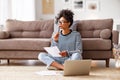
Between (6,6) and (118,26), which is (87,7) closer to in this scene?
(118,26)

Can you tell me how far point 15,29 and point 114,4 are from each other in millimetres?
3083

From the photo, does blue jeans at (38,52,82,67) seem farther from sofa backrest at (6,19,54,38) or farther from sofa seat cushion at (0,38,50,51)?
sofa backrest at (6,19,54,38)

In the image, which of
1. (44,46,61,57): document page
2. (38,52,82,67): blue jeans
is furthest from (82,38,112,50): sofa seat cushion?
(44,46,61,57): document page

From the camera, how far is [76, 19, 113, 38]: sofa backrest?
4664 mm

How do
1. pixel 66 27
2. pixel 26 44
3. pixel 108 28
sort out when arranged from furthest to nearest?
pixel 108 28 → pixel 26 44 → pixel 66 27

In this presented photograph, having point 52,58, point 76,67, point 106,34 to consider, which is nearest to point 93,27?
point 106,34

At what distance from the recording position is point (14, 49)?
14.0 feet

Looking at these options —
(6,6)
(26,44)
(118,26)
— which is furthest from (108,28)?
(6,6)

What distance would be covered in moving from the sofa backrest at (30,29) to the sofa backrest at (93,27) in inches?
21.5

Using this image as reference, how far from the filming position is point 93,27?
4723 millimetres

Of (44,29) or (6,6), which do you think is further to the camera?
(6,6)

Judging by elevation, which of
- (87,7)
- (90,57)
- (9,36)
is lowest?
(90,57)

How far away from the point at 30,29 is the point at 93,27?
116cm

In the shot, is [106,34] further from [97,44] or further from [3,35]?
[3,35]
